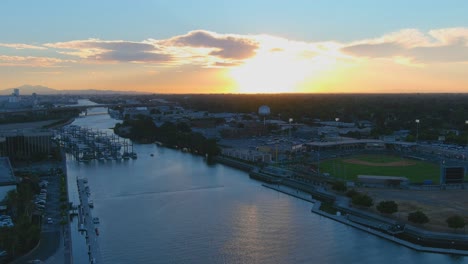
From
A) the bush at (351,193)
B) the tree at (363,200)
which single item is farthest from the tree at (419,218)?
the bush at (351,193)

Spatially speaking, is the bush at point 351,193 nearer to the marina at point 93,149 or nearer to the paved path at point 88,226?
the paved path at point 88,226

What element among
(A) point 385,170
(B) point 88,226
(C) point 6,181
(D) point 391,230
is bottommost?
(B) point 88,226

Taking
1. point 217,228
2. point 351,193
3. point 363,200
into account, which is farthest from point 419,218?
point 217,228

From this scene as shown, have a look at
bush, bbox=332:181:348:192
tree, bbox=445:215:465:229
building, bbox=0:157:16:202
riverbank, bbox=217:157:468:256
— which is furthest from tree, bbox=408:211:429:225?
building, bbox=0:157:16:202

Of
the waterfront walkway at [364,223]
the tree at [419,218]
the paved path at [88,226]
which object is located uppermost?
the tree at [419,218]

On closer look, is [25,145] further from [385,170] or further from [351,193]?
[385,170]

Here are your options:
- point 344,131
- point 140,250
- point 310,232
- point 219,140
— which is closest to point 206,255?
point 140,250
